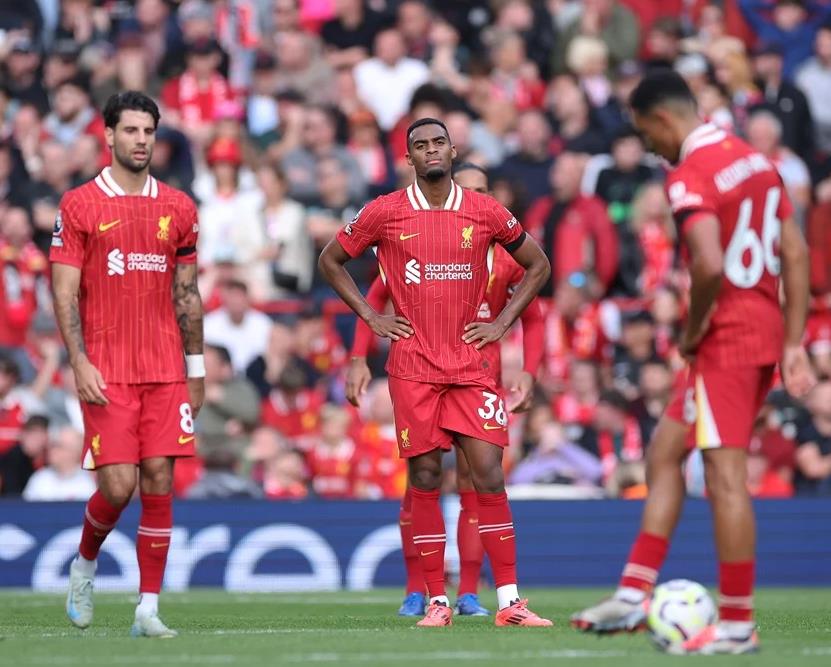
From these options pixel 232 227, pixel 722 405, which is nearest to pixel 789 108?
pixel 232 227

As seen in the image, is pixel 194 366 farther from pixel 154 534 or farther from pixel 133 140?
pixel 133 140

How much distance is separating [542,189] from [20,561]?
7267 mm

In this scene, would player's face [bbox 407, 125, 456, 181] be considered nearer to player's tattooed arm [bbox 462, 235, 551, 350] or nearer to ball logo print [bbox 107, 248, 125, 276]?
player's tattooed arm [bbox 462, 235, 551, 350]

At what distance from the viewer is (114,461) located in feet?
32.1

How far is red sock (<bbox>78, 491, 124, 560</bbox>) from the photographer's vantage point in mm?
10125

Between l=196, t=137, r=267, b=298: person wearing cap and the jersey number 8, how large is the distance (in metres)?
11.0

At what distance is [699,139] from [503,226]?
2.46 metres

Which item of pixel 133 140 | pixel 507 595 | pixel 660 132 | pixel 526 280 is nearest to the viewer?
pixel 660 132

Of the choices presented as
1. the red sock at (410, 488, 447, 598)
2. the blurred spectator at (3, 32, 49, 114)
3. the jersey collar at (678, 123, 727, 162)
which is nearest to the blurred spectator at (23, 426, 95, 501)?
the blurred spectator at (3, 32, 49, 114)

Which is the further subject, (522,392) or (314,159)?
(314,159)

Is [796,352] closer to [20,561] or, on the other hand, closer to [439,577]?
[439,577]

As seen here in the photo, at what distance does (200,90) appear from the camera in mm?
21094

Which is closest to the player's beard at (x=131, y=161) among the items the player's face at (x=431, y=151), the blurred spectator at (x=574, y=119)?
the player's face at (x=431, y=151)

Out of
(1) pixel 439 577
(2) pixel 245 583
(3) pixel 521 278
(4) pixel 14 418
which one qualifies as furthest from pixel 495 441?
(4) pixel 14 418
